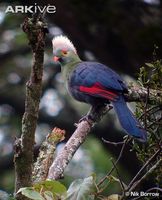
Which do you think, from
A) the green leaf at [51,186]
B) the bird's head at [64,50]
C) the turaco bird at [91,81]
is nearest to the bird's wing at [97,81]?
the turaco bird at [91,81]

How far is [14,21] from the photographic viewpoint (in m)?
5.42

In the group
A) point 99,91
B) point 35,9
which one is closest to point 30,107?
point 35,9

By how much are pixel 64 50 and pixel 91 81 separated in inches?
10.6

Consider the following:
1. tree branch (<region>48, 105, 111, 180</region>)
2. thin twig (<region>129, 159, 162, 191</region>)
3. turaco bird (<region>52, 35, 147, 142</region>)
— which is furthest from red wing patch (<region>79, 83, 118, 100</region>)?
thin twig (<region>129, 159, 162, 191</region>)

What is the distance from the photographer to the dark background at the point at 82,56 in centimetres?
505

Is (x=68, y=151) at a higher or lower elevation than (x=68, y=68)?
higher

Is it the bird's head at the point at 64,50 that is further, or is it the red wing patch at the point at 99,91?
the bird's head at the point at 64,50

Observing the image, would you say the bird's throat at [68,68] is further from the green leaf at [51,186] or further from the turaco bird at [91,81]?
the green leaf at [51,186]

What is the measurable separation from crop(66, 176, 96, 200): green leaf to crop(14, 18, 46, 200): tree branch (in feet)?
0.44

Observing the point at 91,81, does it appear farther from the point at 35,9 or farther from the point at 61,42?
the point at 35,9

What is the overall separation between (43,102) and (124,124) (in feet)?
10.7

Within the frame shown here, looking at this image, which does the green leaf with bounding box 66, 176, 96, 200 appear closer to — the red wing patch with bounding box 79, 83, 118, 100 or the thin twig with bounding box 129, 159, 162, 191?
the thin twig with bounding box 129, 159, 162, 191

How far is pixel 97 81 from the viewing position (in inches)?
119

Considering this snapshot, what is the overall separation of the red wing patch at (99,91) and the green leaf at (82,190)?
93 centimetres
